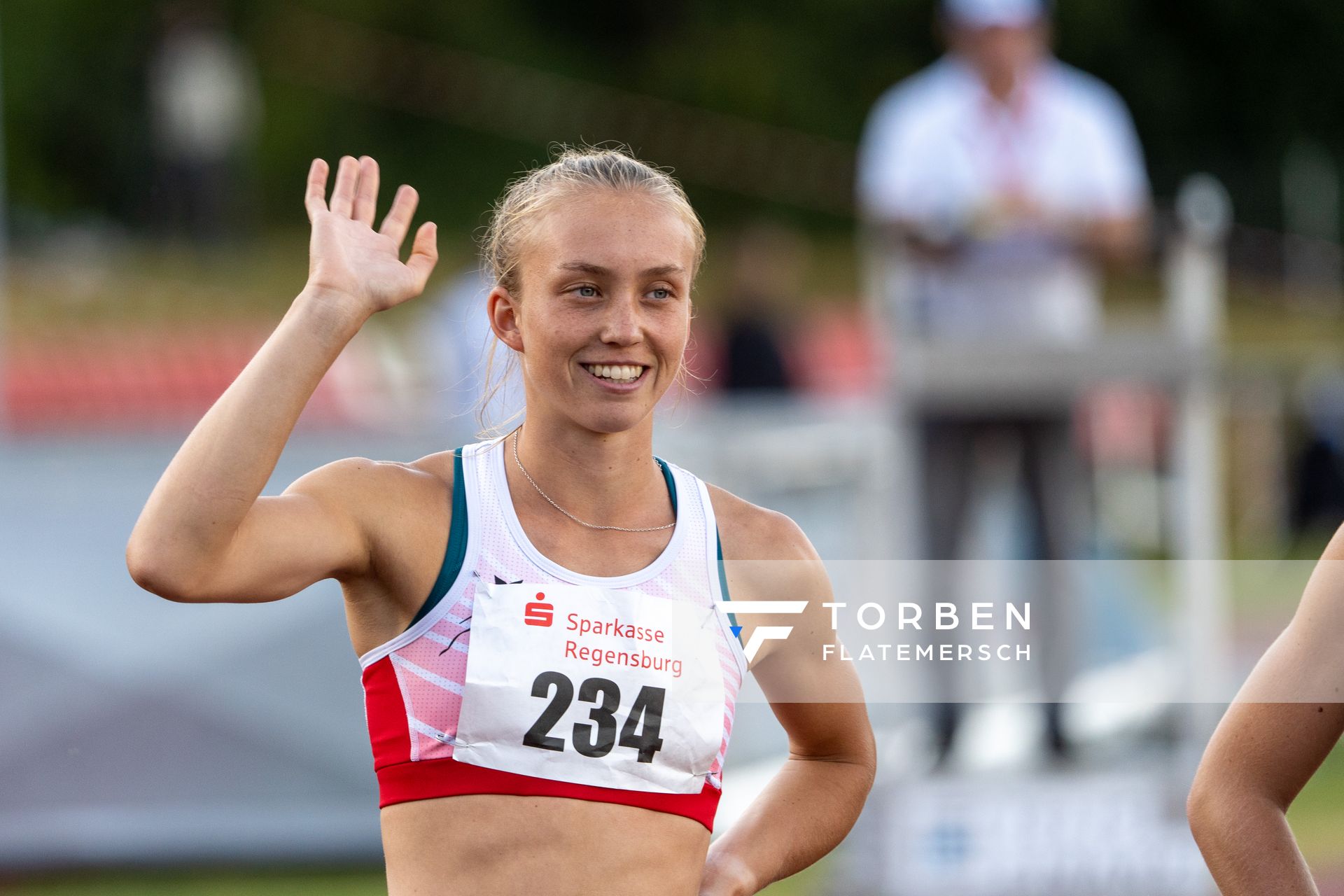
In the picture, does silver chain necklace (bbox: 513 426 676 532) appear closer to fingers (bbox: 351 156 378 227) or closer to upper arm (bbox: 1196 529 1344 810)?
fingers (bbox: 351 156 378 227)

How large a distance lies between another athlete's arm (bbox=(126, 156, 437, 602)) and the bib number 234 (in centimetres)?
31

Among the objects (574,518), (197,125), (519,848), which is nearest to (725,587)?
(574,518)

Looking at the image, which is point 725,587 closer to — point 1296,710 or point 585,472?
point 585,472

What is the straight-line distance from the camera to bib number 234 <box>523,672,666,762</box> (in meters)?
2.40

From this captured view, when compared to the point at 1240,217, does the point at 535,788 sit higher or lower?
lower

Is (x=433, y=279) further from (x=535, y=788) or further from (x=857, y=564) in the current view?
(x=535, y=788)

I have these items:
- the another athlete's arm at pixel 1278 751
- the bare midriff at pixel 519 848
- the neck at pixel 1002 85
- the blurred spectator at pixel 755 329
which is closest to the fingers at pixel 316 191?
the bare midriff at pixel 519 848

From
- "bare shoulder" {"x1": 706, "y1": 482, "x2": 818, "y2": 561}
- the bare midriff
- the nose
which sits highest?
the nose

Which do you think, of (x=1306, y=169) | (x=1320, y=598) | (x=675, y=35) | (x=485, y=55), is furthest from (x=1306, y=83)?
(x=1320, y=598)

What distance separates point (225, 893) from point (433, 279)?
18135 millimetres

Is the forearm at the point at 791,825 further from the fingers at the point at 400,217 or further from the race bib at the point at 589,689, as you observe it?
the fingers at the point at 400,217

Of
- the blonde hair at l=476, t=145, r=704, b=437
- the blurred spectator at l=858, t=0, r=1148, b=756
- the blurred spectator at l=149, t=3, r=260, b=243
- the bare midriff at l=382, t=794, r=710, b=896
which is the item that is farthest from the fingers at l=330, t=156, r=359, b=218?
the blurred spectator at l=149, t=3, r=260, b=243

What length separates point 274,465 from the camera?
7.27 ft

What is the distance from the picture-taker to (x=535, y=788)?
2391 millimetres
